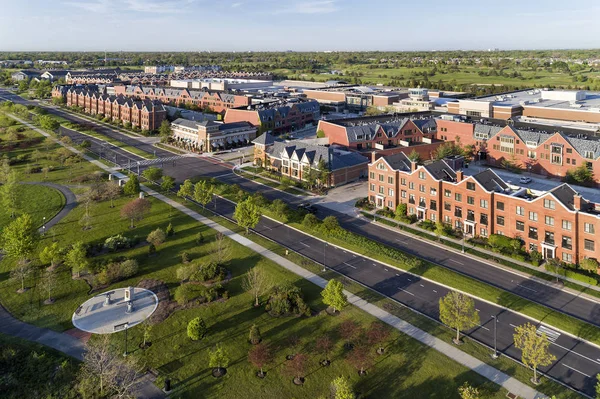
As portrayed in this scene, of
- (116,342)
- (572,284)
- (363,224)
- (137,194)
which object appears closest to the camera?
(116,342)

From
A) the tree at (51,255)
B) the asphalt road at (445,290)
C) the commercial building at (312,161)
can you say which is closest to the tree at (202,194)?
the asphalt road at (445,290)

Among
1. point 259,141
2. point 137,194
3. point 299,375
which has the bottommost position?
point 299,375

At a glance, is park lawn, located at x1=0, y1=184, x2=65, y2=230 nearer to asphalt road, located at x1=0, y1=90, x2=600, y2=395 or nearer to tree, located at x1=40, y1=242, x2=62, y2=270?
tree, located at x1=40, y1=242, x2=62, y2=270

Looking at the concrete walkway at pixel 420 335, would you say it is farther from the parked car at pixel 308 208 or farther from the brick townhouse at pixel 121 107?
the brick townhouse at pixel 121 107

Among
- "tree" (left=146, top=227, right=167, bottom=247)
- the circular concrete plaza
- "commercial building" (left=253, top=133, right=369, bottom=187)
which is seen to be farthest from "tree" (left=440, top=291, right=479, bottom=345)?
"commercial building" (left=253, top=133, right=369, bottom=187)

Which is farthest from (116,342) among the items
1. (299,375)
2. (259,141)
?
(259,141)

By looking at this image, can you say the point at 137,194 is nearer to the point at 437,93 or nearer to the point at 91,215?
the point at 91,215

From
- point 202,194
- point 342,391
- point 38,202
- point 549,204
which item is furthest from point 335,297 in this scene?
point 38,202
